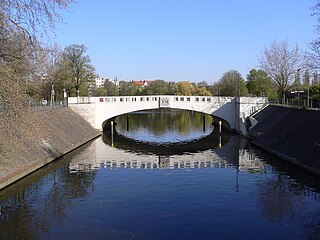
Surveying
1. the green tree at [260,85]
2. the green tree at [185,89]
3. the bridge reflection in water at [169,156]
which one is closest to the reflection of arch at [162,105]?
the bridge reflection in water at [169,156]

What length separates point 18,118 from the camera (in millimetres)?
19766

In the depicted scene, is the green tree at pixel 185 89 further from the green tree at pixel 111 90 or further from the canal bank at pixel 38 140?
the canal bank at pixel 38 140

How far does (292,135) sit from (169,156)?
12069 millimetres

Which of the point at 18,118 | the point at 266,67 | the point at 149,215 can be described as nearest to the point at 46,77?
the point at 266,67

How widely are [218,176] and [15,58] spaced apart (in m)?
16.3

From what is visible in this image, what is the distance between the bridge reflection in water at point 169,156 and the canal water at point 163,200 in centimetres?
10

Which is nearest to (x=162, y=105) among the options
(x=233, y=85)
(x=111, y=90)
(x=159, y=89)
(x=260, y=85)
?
(x=260, y=85)

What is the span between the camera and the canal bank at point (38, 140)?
22000 mm

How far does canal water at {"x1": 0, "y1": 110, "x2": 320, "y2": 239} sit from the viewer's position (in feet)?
55.2

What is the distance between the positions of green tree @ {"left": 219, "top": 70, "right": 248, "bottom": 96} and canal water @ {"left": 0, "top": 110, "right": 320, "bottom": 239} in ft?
182

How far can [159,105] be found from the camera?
59469mm

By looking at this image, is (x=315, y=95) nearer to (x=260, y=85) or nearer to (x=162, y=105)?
(x=162, y=105)

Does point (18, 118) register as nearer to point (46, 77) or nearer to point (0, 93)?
point (0, 93)

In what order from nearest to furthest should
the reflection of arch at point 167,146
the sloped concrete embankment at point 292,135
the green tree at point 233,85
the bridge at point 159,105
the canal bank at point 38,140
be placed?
the canal bank at point 38,140 → the sloped concrete embankment at point 292,135 → the reflection of arch at point 167,146 → the bridge at point 159,105 → the green tree at point 233,85
